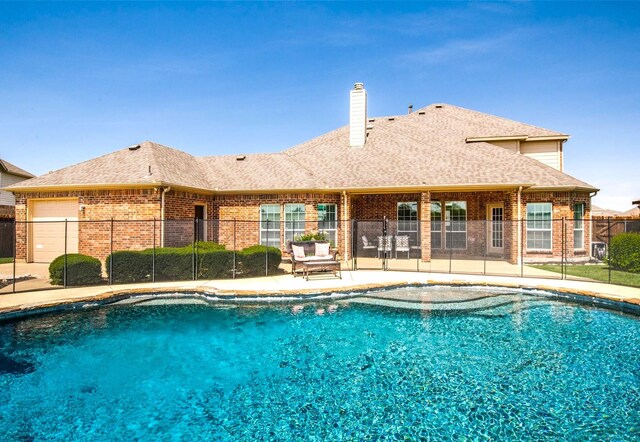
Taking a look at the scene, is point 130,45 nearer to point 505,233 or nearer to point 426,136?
point 426,136

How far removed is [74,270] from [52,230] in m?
6.73

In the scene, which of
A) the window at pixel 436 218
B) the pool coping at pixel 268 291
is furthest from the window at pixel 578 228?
the pool coping at pixel 268 291

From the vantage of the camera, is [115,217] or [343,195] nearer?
[115,217]

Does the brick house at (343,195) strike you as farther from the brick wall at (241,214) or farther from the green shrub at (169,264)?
the green shrub at (169,264)

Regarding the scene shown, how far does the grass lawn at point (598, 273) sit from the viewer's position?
11.2m

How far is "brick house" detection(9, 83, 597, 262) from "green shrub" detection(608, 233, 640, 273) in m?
1.82

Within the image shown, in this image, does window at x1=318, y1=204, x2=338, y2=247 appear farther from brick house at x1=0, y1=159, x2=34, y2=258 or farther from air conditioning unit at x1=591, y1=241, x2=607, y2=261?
brick house at x1=0, y1=159, x2=34, y2=258

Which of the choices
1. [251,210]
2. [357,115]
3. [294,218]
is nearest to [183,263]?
[251,210]

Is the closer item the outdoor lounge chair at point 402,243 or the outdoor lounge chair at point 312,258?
the outdoor lounge chair at point 312,258

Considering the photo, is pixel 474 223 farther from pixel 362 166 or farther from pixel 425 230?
pixel 362 166

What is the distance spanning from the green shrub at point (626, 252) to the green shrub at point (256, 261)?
468 inches

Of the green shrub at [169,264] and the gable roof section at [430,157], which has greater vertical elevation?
the gable roof section at [430,157]

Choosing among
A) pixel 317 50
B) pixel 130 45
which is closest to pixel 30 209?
pixel 130 45

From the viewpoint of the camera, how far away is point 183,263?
11172 millimetres
